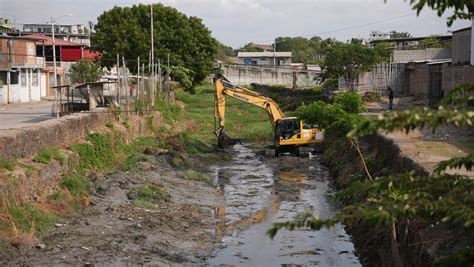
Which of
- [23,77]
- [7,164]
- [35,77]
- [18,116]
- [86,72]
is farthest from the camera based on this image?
[35,77]

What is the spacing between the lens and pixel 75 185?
21.5m

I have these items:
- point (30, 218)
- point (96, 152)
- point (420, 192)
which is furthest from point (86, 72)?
point (420, 192)

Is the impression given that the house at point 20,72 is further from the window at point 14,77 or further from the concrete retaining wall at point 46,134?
the concrete retaining wall at point 46,134

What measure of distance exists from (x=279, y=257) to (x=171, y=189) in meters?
8.80

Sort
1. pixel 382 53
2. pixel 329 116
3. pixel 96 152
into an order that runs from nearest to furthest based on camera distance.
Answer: pixel 329 116 → pixel 96 152 → pixel 382 53

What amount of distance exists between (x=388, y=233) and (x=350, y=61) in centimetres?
3571

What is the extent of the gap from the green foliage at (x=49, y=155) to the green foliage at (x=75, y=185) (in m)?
0.68

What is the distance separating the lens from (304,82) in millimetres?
81438

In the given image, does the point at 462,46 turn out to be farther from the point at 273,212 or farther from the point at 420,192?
the point at 420,192

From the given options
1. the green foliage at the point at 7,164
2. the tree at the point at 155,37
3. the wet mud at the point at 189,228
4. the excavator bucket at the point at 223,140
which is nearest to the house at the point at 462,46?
the excavator bucket at the point at 223,140

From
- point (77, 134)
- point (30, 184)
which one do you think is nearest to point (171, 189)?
point (77, 134)

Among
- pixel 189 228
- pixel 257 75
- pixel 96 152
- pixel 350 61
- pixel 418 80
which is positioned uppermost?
pixel 350 61

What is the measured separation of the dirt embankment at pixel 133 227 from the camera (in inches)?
614

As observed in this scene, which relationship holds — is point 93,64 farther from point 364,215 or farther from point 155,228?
point 364,215
